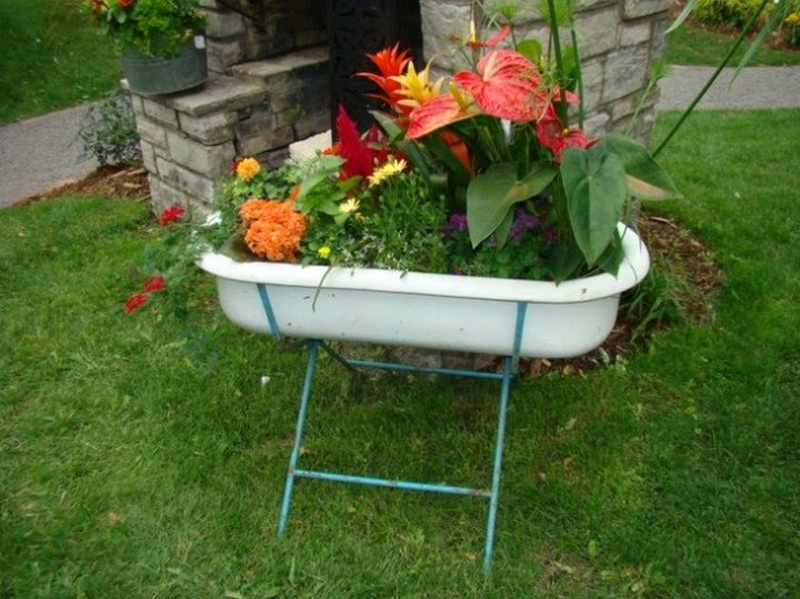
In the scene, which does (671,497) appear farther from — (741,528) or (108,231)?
(108,231)

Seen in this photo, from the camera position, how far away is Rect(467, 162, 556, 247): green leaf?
5.30 feet

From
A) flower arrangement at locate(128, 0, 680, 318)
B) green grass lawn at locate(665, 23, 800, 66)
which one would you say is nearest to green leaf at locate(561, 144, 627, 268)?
flower arrangement at locate(128, 0, 680, 318)

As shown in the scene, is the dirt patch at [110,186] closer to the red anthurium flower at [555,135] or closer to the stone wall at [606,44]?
the stone wall at [606,44]

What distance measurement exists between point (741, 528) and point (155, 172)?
10.1 feet

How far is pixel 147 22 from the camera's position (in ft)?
10.3

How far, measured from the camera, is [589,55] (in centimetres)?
263

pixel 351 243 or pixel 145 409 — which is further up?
pixel 351 243

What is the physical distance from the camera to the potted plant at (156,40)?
315cm

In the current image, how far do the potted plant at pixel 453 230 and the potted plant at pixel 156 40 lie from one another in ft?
5.35

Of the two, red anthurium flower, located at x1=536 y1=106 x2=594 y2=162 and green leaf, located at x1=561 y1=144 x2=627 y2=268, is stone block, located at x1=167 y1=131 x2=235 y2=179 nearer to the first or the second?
red anthurium flower, located at x1=536 y1=106 x2=594 y2=162

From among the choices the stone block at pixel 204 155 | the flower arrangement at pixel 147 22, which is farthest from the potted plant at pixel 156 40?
the stone block at pixel 204 155

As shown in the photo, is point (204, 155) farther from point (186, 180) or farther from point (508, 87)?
point (508, 87)

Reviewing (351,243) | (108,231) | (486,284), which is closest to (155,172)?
(108,231)

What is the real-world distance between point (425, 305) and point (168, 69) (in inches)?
83.7
